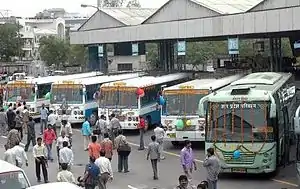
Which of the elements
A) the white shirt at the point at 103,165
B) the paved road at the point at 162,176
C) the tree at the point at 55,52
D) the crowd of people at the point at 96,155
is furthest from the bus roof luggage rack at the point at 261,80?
the tree at the point at 55,52

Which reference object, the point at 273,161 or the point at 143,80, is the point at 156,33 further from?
the point at 273,161

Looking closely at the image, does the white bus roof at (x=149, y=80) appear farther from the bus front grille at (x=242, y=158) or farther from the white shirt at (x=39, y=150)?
the bus front grille at (x=242, y=158)

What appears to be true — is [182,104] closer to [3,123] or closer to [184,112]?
[184,112]

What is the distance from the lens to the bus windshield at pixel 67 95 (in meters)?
31.3

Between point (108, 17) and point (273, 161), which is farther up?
point (108, 17)

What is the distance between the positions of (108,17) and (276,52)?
15.1 meters

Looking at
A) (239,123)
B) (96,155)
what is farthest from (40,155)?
(239,123)

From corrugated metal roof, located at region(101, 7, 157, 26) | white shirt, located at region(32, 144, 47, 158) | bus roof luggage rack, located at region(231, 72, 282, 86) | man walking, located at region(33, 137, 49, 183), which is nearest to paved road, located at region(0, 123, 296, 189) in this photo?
man walking, located at region(33, 137, 49, 183)

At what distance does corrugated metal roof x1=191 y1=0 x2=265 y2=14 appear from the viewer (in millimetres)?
36009

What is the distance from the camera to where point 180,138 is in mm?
24281

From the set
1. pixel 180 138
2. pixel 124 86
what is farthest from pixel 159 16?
pixel 180 138

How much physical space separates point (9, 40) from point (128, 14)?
38466 mm

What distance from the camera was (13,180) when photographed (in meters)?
12.6

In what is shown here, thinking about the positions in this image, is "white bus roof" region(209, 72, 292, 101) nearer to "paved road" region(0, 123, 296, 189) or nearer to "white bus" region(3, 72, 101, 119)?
"paved road" region(0, 123, 296, 189)
